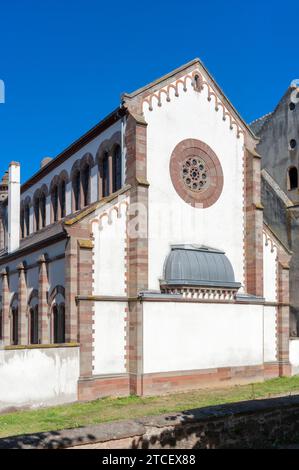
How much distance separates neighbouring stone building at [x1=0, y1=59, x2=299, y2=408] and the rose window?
5 cm

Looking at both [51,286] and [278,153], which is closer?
[51,286]

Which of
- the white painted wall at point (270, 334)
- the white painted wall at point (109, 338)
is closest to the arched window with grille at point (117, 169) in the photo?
the white painted wall at point (109, 338)

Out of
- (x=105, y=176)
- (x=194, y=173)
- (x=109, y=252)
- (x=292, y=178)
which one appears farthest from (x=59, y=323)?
(x=292, y=178)

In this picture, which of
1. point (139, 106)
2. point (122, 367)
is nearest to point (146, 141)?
point (139, 106)

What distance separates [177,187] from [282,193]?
9.66 meters

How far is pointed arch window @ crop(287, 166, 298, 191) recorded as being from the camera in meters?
31.5

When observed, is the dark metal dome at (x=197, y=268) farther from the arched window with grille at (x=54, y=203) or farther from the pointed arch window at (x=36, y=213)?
the pointed arch window at (x=36, y=213)

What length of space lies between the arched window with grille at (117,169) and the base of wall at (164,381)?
341 inches

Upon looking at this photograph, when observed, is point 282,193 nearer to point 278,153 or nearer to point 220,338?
point 278,153

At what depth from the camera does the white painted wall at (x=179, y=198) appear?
22.5 meters

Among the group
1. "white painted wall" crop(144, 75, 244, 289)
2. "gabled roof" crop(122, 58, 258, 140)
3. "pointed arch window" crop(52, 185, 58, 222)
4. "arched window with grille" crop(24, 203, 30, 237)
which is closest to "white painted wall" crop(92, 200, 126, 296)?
"white painted wall" crop(144, 75, 244, 289)
